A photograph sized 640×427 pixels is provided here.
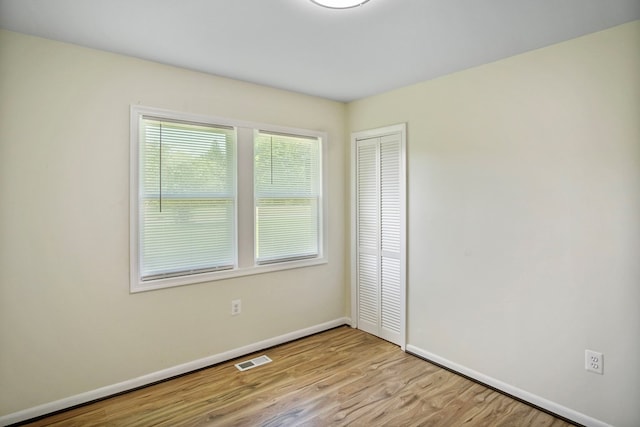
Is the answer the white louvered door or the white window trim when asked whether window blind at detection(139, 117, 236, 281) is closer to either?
the white window trim

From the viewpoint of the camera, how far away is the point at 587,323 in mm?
2217

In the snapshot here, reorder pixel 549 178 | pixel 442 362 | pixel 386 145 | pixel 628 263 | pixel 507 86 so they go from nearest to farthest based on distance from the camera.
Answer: pixel 628 263, pixel 549 178, pixel 507 86, pixel 442 362, pixel 386 145

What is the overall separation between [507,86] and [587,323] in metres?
1.69

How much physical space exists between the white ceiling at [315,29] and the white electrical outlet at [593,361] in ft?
6.50

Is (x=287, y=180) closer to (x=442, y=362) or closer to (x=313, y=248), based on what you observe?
(x=313, y=248)

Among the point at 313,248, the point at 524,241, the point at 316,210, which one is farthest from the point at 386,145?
the point at 524,241

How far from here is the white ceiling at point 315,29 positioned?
190 centimetres

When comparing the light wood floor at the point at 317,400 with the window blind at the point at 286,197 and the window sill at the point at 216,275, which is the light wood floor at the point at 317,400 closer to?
the window sill at the point at 216,275

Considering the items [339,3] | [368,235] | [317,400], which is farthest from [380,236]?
[339,3]

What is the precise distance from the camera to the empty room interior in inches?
82.2

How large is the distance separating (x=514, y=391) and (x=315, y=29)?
283 cm

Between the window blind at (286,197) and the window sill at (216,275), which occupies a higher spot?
the window blind at (286,197)

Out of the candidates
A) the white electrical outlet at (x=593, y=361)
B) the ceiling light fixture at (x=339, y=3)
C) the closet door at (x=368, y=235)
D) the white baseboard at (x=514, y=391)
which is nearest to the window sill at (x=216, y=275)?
the closet door at (x=368, y=235)

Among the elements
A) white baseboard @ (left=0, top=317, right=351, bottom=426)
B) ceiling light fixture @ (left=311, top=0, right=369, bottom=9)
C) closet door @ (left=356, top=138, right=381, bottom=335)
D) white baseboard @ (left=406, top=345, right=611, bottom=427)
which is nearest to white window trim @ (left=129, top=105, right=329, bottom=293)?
closet door @ (left=356, top=138, right=381, bottom=335)
